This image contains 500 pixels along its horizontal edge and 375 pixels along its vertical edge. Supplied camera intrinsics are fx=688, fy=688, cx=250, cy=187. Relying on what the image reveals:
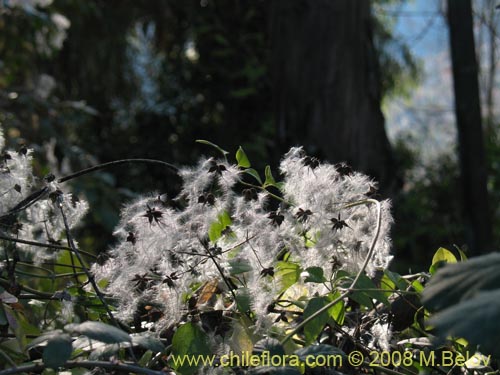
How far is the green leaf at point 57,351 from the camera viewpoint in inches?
26.2

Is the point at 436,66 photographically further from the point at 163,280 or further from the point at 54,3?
the point at 163,280

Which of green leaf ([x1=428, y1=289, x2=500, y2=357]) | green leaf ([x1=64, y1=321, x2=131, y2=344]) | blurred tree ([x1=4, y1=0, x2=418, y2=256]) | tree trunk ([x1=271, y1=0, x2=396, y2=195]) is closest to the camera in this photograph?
green leaf ([x1=428, y1=289, x2=500, y2=357])

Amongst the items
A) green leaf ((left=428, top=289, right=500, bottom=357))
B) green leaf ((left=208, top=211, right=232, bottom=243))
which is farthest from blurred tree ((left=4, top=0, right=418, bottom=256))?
green leaf ((left=428, top=289, right=500, bottom=357))

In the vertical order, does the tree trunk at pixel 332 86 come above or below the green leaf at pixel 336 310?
above

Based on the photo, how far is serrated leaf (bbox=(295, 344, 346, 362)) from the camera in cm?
75

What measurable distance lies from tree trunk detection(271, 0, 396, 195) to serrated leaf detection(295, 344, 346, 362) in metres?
2.18

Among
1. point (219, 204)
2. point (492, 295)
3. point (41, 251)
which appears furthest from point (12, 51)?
point (492, 295)

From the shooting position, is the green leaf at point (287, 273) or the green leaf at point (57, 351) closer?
the green leaf at point (57, 351)

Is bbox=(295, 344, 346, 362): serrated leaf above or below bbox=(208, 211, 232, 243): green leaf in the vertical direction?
below

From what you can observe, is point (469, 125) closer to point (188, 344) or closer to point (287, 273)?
point (287, 273)

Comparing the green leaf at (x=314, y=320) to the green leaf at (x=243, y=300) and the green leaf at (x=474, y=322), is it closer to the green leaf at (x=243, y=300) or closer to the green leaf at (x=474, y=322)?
the green leaf at (x=243, y=300)

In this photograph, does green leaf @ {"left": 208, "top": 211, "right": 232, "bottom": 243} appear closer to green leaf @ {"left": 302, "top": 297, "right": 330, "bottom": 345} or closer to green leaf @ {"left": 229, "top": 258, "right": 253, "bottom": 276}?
green leaf @ {"left": 229, "top": 258, "right": 253, "bottom": 276}

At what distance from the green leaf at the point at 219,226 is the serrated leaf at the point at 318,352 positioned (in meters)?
0.22

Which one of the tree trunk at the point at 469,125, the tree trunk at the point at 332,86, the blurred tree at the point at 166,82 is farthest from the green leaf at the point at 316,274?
the blurred tree at the point at 166,82
